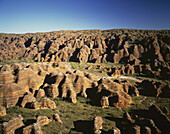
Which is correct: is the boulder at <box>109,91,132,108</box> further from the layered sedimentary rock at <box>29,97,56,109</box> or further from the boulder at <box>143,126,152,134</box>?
the layered sedimentary rock at <box>29,97,56,109</box>

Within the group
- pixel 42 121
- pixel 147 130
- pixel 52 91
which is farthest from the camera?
pixel 52 91

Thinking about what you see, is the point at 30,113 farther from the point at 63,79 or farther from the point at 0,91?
the point at 63,79

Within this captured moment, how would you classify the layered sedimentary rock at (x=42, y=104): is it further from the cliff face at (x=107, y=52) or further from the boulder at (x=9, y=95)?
the cliff face at (x=107, y=52)

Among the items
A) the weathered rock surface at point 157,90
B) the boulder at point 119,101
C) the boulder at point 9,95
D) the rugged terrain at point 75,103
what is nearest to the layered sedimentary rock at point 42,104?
the rugged terrain at point 75,103

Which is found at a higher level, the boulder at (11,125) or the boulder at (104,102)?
the boulder at (11,125)

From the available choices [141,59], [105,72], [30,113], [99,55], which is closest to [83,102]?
[30,113]

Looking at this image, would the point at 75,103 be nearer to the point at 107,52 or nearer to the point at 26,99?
the point at 26,99

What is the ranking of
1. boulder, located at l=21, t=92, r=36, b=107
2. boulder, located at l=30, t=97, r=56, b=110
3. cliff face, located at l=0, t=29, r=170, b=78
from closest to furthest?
boulder, located at l=30, t=97, r=56, b=110
boulder, located at l=21, t=92, r=36, b=107
cliff face, located at l=0, t=29, r=170, b=78

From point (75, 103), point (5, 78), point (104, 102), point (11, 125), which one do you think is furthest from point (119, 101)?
point (5, 78)

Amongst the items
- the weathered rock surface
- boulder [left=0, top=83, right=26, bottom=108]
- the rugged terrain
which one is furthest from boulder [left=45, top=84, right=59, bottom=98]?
the weathered rock surface

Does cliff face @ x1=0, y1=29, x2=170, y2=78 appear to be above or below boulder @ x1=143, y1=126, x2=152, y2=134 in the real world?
above

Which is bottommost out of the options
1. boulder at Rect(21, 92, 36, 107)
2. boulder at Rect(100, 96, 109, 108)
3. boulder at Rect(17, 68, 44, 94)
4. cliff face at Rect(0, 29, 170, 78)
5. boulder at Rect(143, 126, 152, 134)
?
boulder at Rect(100, 96, 109, 108)

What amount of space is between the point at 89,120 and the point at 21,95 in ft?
70.3

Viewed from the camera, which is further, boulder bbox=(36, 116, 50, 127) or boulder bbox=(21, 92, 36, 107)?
boulder bbox=(21, 92, 36, 107)
